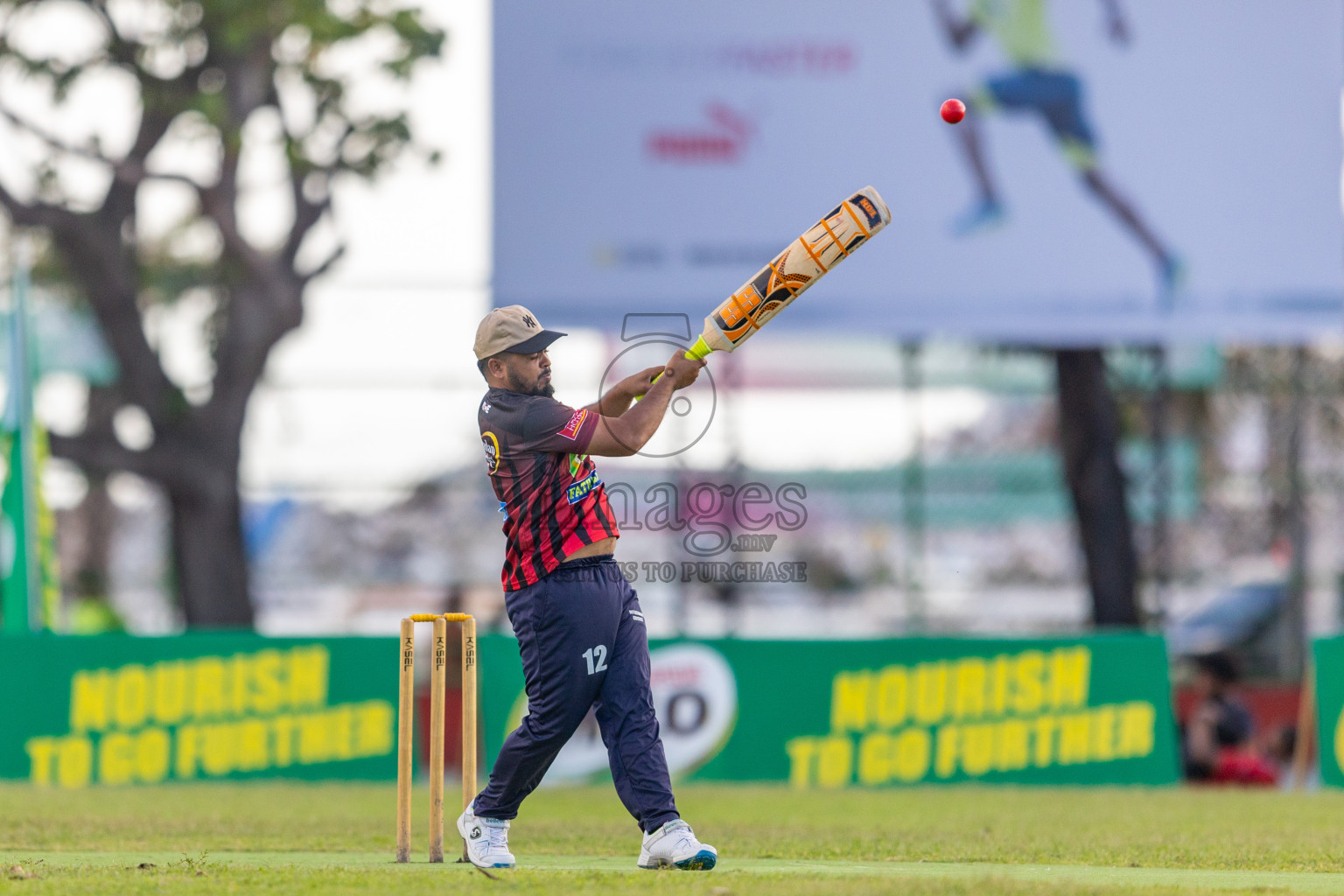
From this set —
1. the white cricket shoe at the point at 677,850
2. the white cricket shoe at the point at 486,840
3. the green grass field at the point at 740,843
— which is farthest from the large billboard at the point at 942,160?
the white cricket shoe at the point at 677,850

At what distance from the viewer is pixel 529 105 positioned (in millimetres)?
14398

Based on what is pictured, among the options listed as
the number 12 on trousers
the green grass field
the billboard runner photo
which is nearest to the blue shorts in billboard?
the billboard runner photo

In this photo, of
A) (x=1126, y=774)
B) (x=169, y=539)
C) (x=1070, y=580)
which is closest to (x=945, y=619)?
(x=1070, y=580)

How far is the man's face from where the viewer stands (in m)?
6.12

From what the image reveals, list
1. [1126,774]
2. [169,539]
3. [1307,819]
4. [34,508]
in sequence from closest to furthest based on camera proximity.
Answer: [1307,819] → [1126,774] → [34,508] → [169,539]

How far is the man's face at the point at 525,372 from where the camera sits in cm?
612

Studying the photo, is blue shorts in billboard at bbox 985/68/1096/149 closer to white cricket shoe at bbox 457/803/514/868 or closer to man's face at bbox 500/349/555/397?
man's face at bbox 500/349/555/397

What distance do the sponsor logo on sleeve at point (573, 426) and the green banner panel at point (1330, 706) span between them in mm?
7928

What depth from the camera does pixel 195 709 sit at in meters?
12.0

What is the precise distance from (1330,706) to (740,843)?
635 centimetres

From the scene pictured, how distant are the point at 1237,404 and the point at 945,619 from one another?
148 inches

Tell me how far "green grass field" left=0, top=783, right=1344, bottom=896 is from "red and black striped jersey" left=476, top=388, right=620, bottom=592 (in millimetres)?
1099

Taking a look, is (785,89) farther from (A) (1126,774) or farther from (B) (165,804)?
(B) (165,804)

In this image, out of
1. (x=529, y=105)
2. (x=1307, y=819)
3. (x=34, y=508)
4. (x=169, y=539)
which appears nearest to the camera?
(x=1307, y=819)
